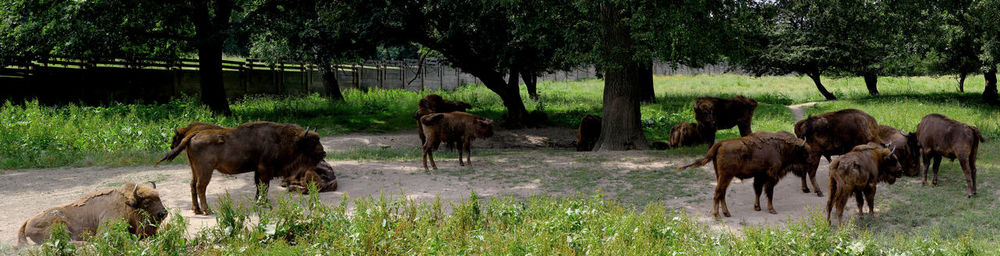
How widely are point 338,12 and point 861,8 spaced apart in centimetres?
1198

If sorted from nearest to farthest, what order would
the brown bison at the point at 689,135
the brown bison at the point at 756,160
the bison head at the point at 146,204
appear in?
the bison head at the point at 146,204 → the brown bison at the point at 756,160 → the brown bison at the point at 689,135

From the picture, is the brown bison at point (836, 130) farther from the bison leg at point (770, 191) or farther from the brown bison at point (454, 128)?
the brown bison at point (454, 128)

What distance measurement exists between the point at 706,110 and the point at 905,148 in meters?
4.11

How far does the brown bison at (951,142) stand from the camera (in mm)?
8711

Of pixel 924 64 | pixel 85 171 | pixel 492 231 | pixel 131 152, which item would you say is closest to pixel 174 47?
pixel 131 152

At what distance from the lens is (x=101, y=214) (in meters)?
6.40

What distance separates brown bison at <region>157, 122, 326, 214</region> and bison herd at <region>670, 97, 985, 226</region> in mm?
4704

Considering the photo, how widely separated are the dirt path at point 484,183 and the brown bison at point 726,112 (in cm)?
123

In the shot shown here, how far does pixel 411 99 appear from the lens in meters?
27.3

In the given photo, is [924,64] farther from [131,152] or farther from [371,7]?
[131,152]

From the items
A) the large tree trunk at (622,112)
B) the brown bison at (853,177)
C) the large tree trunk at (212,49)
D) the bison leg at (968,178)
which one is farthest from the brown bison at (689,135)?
the large tree trunk at (212,49)

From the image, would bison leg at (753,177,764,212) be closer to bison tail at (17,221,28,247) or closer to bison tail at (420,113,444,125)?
bison tail at (420,113,444,125)

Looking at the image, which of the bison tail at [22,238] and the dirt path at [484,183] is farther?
the dirt path at [484,183]

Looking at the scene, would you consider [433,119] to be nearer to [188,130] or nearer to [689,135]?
[188,130]
